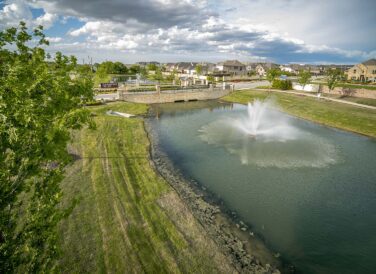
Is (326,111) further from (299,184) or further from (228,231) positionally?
(228,231)

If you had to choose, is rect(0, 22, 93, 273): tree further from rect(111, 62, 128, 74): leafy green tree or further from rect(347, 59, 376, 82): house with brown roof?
rect(111, 62, 128, 74): leafy green tree

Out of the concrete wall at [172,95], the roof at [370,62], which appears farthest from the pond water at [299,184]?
the roof at [370,62]

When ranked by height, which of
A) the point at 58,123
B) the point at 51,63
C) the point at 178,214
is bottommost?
the point at 178,214

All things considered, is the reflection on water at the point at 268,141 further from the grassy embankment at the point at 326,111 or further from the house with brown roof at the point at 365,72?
the house with brown roof at the point at 365,72

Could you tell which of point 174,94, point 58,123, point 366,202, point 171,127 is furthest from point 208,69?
point 58,123

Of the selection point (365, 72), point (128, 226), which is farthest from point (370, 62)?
point (128, 226)

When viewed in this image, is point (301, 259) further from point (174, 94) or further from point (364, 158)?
point (174, 94)

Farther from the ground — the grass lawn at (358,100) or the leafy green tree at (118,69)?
the leafy green tree at (118,69)

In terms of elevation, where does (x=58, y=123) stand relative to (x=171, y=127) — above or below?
above
